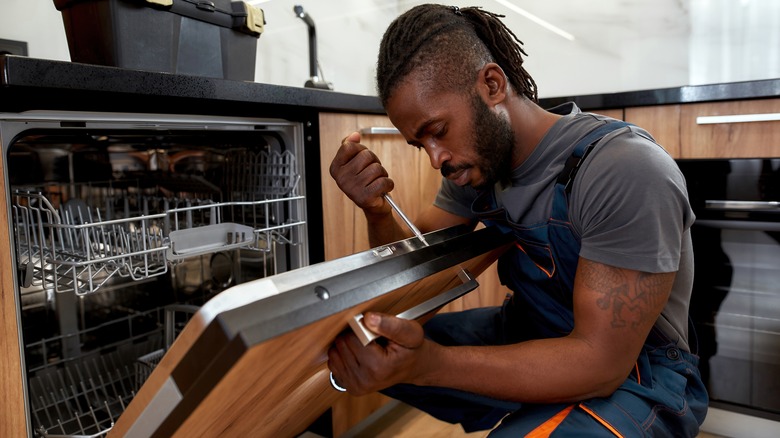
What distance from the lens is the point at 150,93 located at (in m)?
0.90

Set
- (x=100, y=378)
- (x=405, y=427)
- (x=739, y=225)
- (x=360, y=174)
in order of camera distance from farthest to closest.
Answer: (x=405, y=427) → (x=739, y=225) → (x=100, y=378) → (x=360, y=174)

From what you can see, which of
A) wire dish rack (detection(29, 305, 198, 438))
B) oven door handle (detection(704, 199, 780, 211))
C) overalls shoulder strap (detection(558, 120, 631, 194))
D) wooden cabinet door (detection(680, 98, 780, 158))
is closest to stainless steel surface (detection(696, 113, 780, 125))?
wooden cabinet door (detection(680, 98, 780, 158))

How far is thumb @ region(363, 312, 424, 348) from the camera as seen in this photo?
597mm

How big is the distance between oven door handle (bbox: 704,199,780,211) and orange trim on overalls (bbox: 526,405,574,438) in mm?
1008

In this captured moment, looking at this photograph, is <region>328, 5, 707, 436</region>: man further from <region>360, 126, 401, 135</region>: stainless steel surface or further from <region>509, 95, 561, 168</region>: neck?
<region>360, 126, 401, 135</region>: stainless steel surface

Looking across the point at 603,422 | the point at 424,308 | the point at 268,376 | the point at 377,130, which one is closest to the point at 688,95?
the point at 377,130

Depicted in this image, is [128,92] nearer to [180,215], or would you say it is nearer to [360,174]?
[360,174]

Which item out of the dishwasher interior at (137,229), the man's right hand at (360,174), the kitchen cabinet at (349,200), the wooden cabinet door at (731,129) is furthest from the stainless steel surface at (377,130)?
the wooden cabinet door at (731,129)

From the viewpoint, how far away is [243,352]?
0.44 metres

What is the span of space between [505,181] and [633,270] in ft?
1.09

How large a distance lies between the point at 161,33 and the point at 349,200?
0.57 meters

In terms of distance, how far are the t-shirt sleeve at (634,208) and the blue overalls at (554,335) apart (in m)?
0.06

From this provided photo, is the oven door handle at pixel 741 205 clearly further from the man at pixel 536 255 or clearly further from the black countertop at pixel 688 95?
the man at pixel 536 255

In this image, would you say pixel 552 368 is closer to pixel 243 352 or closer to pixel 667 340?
pixel 667 340
